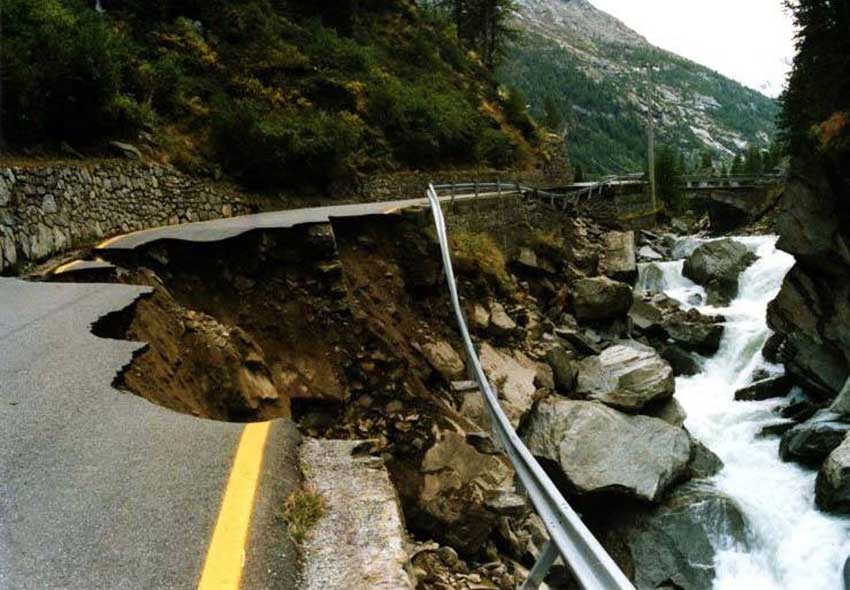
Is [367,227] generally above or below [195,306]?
above

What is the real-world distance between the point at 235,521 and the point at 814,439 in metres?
13.1

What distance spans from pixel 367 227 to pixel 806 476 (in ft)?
32.3

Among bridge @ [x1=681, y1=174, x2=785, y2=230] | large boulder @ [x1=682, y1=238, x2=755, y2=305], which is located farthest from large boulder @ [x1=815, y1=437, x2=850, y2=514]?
bridge @ [x1=681, y1=174, x2=785, y2=230]

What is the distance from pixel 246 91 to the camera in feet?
68.2

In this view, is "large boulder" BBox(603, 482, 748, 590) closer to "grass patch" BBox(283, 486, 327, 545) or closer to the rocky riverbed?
the rocky riverbed

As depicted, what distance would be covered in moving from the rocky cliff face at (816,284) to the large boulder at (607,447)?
583cm

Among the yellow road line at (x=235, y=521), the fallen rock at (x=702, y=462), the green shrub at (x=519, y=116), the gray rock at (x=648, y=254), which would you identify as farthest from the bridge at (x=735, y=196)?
the yellow road line at (x=235, y=521)

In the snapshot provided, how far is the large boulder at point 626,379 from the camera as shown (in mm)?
13297

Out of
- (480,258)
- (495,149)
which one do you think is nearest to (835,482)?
(480,258)

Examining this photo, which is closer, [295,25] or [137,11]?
[137,11]

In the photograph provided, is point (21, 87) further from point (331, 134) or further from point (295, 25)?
point (295, 25)

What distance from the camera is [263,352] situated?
886 cm

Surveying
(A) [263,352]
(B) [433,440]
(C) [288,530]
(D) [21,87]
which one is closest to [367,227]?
(A) [263,352]

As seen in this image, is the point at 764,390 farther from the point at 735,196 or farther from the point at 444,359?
the point at 735,196
